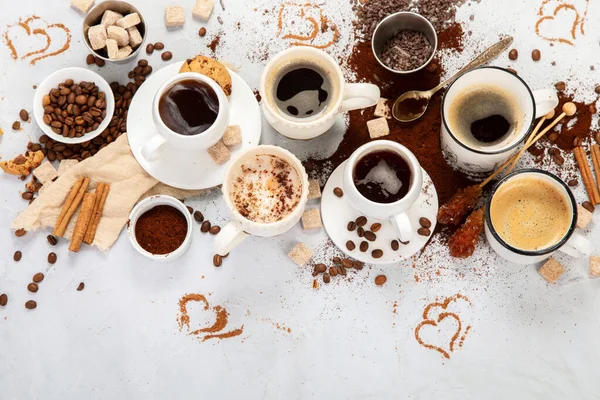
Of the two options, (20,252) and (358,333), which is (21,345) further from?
(358,333)

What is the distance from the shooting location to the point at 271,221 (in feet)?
6.19

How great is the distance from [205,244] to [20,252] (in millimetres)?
596

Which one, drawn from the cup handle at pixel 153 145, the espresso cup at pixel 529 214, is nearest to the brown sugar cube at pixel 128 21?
the cup handle at pixel 153 145

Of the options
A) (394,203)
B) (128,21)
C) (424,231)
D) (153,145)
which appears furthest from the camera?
(128,21)

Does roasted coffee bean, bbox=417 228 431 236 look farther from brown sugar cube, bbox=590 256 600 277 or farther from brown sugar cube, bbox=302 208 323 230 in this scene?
brown sugar cube, bbox=590 256 600 277

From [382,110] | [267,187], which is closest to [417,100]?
[382,110]

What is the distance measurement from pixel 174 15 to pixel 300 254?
0.88 m

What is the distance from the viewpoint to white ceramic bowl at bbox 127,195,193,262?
1.97 metres

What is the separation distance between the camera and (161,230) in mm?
2012

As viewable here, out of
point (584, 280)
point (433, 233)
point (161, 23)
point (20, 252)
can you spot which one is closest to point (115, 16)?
point (161, 23)

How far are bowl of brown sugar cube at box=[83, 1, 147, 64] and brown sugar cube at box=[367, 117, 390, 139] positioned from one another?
791mm

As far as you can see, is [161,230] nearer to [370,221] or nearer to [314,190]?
[314,190]

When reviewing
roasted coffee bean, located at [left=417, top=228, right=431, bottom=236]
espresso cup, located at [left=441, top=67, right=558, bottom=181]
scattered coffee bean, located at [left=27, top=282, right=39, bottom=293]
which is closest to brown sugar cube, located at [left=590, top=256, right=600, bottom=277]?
espresso cup, located at [left=441, top=67, right=558, bottom=181]

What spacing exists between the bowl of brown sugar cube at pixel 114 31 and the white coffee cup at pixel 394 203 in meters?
0.82
